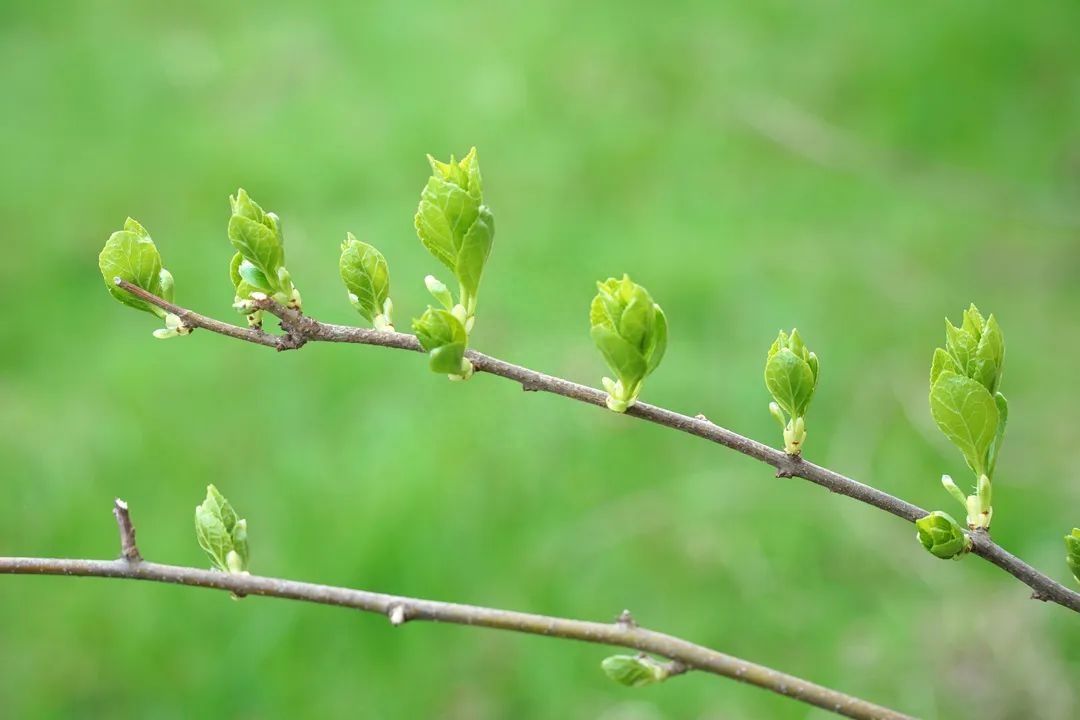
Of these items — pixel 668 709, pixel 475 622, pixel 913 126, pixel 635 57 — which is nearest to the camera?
pixel 475 622

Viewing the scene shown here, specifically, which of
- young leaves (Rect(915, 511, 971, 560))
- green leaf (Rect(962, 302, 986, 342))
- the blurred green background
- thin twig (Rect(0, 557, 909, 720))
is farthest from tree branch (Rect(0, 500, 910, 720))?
the blurred green background

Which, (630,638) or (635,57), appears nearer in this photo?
(630,638)

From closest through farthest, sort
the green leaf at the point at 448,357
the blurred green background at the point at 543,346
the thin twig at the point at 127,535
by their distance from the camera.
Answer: the green leaf at the point at 448,357, the thin twig at the point at 127,535, the blurred green background at the point at 543,346

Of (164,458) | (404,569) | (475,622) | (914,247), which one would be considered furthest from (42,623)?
(914,247)

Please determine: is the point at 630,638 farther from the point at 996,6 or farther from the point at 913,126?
the point at 996,6

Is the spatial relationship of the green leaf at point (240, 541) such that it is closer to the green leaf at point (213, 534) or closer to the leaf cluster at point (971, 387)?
the green leaf at point (213, 534)

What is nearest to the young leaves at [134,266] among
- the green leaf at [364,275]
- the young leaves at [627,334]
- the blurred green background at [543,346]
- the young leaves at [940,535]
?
the green leaf at [364,275]

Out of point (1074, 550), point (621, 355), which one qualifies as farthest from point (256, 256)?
point (1074, 550)
